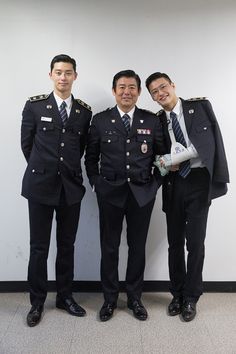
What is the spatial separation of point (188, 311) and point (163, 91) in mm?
1483

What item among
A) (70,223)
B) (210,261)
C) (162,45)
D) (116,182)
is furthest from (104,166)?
(210,261)

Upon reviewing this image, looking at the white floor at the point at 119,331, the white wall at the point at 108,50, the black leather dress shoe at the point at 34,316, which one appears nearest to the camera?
the white floor at the point at 119,331

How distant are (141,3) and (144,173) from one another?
129 cm

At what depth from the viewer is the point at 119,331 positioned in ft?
7.13

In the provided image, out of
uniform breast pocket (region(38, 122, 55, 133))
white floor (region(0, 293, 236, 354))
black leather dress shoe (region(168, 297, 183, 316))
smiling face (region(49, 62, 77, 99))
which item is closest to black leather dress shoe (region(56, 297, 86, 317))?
white floor (region(0, 293, 236, 354))

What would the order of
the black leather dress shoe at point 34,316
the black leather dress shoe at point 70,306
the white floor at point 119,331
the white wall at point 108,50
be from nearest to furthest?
the white floor at point 119,331 → the black leather dress shoe at point 34,316 → the black leather dress shoe at point 70,306 → the white wall at point 108,50

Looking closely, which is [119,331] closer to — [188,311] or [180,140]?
[188,311]

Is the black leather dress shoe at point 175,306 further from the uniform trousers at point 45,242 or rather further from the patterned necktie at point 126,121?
the patterned necktie at point 126,121

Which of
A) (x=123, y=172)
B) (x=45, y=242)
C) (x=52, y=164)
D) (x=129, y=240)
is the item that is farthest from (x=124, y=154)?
(x=45, y=242)

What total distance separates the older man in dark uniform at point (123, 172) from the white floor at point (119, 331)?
0.12 m

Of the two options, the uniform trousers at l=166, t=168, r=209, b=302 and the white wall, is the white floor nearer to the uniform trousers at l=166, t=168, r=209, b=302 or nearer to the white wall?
the uniform trousers at l=166, t=168, r=209, b=302

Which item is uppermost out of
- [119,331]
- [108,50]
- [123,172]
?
[108,50]

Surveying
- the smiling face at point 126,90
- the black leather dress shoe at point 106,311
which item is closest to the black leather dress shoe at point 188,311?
the black leather dress shoe at point 106,311

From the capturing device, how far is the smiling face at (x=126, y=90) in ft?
7.01
